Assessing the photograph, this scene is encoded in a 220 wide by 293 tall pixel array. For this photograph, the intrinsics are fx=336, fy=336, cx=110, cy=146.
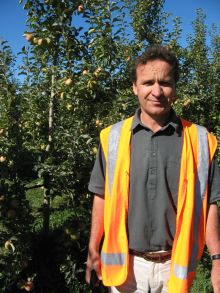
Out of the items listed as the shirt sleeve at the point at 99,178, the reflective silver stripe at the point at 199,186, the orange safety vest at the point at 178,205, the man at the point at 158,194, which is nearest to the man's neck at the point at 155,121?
the man at the point at 158,194

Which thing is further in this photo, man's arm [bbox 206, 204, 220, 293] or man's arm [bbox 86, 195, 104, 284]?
man's arm [bbox 86, 195, 104, 284]

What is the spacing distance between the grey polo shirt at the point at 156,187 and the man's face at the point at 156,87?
0.11m

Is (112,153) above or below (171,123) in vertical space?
below

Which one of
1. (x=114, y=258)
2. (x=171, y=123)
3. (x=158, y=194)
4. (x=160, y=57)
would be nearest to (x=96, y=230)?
(x=114, y=258)

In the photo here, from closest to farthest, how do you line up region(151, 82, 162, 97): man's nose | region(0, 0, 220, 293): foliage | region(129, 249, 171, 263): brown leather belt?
region(151, 82, 162, 97): man's nose → region(129, 249, 171, 263): brown leather belt → region(0, 0, 220, 293): foliage

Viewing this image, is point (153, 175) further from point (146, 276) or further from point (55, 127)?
point (55, 127)

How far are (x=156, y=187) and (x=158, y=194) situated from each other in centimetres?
4

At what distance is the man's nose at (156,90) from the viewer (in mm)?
1809

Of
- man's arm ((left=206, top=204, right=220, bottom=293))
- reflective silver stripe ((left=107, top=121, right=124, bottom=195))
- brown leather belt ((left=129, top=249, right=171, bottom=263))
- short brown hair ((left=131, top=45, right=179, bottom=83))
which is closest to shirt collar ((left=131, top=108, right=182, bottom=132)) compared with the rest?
reflective silver stripe ((left=107, top=121, right=124, bottom=195))

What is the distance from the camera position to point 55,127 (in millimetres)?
3469

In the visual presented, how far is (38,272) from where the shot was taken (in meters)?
3.58

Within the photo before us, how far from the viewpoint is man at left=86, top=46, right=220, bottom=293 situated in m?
1.85

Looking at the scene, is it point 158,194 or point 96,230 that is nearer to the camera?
point 158,194

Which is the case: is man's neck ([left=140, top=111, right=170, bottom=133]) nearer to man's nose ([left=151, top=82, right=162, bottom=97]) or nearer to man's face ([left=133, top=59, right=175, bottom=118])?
man's face ([left=133, top=59, right=175, bottom=118])
